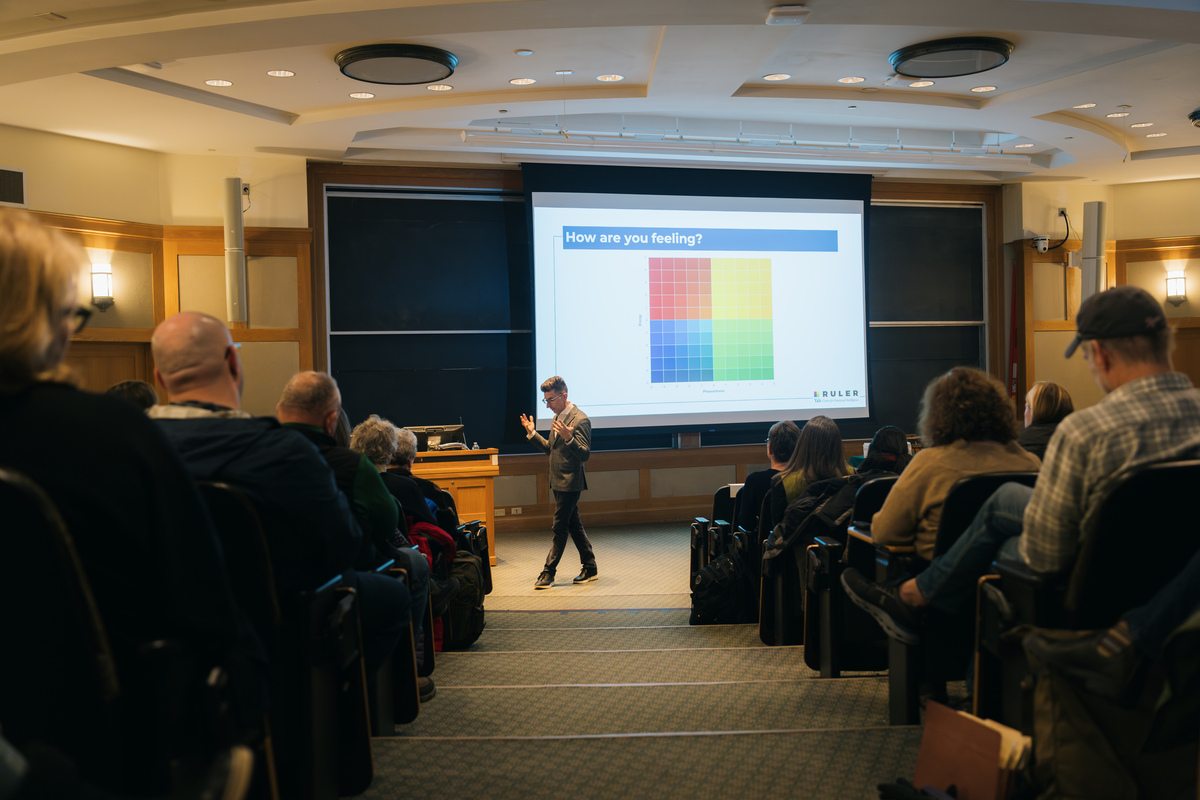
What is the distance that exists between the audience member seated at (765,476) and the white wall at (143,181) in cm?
489

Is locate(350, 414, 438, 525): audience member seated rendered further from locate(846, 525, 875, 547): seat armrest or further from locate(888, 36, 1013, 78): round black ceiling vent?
locate(888, 36, 1013, 78): round black ceiling vent

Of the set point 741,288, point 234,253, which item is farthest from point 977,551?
point 234,253

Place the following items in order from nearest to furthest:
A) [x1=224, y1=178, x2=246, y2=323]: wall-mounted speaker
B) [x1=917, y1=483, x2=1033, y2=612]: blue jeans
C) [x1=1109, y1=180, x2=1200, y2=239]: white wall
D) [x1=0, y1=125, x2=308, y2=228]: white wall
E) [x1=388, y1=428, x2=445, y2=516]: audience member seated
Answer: [x1=917, y1=483, x2=1033, y2=612]: blue jeans, [x1=388, y1=428, x2=445, y2=516]: audience member seated, [x1=0, y1=125, x2=308, y2=228]: white wall, [x1=224, y1=178, x2=246, y2=323]: wall-mounted speaker, [x1=1109, y1=180, x2=1200, y2=239]: white wall

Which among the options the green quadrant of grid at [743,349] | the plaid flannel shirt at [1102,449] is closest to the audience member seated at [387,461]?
the plaid flannel shirt at [1102,449]

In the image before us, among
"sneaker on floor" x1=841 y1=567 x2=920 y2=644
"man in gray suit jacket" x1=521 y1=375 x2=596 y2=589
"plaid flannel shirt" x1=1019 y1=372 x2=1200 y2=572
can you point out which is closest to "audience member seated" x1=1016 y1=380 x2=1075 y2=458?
"sneaker on floor" x1=841 y1=567 x2=920 y2=644

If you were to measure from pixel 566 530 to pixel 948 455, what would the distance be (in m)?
3.55

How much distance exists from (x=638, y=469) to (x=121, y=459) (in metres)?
6.83

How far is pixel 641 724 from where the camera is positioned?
247cm

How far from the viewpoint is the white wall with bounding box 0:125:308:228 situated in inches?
235

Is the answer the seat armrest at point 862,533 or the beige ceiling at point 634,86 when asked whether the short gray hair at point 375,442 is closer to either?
the seat armrest at point 862,533

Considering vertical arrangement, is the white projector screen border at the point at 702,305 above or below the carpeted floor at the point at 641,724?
above

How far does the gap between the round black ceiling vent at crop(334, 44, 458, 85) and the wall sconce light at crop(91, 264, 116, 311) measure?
2.84 m

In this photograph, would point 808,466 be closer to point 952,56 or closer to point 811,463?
point 811,463

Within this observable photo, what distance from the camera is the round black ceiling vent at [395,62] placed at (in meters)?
4.79
